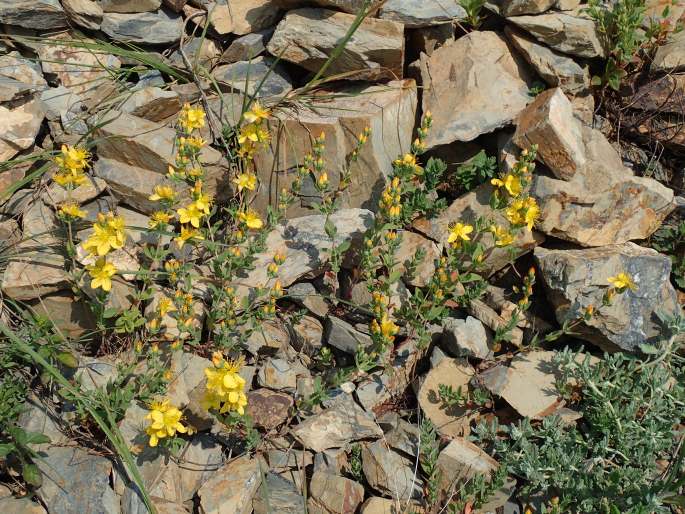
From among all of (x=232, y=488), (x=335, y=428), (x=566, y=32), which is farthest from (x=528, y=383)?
(x=566, y=32)

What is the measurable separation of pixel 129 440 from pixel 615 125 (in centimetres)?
393

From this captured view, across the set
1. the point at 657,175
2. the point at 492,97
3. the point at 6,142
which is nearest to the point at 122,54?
the point at 6,142

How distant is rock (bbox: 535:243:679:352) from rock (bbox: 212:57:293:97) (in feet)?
7.15

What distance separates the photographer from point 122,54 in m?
4.42

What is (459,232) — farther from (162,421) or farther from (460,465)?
(162,421)

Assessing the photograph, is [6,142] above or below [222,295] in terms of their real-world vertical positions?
above

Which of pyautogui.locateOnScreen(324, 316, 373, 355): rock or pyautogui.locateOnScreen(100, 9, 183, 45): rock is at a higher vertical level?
pyautogui.locateOnScreen(100, 9, 183, 45): rock

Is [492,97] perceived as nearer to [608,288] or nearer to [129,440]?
[608,288]

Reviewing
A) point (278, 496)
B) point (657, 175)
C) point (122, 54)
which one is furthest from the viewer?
point (657, 175)

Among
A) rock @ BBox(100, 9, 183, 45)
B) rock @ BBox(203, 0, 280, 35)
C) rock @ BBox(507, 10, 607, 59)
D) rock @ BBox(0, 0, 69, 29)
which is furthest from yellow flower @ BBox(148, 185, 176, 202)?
rock @ BBox(507, 10, 607, 59)

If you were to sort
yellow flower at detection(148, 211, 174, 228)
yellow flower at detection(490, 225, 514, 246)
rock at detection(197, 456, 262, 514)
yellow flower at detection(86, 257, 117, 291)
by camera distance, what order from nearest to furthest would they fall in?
rock at detection(197, 456, 262, 514) → yellow flower at detection(86, 257, 117, 291) → yellow flower at detection(148, 211, 174, 228) → yellow flower at detection(490, 225, 514, 246)

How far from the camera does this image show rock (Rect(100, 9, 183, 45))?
4.74 meters

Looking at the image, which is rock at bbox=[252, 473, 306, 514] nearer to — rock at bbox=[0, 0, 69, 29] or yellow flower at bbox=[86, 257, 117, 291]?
yellow flower at bbox=[86, 257, 117, 291]

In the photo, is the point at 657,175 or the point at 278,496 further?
the point at 657,175
